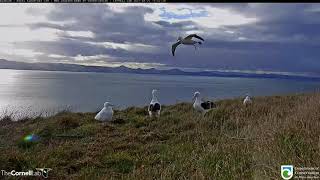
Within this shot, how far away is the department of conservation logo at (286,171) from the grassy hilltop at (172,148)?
55 mm

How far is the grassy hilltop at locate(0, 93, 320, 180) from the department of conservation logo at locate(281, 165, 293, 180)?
2.1 inches

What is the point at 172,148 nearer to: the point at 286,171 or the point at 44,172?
the point at 44,172

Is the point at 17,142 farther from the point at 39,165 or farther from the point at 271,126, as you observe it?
the point at 271,126

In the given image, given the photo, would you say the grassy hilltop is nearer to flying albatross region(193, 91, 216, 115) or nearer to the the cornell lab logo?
the the cornell lab logo

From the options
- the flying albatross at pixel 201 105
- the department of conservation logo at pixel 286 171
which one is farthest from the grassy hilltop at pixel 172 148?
the flying albatross at pixel 201 105

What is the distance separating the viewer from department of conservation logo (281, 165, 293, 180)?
398cm

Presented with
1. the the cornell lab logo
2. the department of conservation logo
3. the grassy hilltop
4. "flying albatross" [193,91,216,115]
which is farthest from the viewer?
"flying albatross" [193,91,216,115]

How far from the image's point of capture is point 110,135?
6.64m

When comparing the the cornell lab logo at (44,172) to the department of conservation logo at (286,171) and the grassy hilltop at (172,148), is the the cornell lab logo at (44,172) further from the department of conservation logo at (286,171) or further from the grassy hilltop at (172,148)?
the department of conservation logo at (286,171)

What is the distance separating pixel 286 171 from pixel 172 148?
201 centimetres

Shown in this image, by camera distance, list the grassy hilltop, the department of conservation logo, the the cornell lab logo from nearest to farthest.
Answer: the department of conservation logo < the grassy hilltop < the the cornell lab logo

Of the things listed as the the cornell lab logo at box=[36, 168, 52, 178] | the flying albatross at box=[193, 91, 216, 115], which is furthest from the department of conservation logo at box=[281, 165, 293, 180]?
the flying albatross at box=[193, 91, 216, 115]

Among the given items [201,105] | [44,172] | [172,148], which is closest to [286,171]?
[172,148]

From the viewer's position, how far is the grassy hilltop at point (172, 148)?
173 inches
